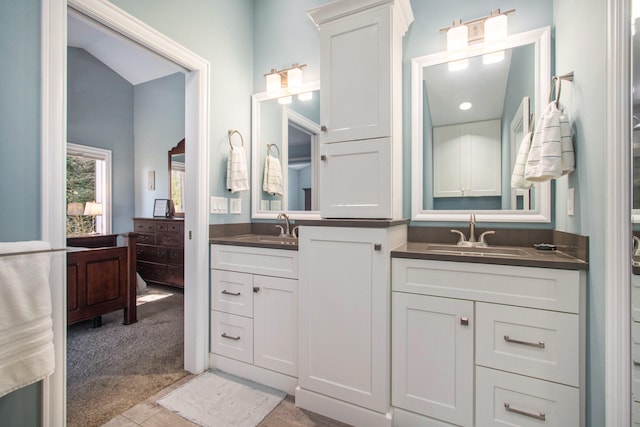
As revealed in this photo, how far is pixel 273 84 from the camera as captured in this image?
96.7 inches

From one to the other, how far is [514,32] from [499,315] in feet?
5.28

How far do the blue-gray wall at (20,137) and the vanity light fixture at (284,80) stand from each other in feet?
4.73

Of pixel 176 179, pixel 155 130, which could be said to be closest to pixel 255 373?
pixel 176 179

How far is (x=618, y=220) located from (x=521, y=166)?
79 cm

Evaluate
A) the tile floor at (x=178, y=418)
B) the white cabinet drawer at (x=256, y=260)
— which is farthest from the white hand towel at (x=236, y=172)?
the tile floor at (x=178, y=418)

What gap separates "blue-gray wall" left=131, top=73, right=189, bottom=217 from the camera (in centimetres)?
Answer: 461

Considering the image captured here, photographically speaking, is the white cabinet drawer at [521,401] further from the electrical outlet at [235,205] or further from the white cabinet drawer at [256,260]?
the electrical outlet at [235,205]

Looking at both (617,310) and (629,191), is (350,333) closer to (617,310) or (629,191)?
(617,310)

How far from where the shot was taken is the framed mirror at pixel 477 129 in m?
1.72

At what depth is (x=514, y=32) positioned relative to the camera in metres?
1.76

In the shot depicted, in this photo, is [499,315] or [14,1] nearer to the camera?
[14,1]

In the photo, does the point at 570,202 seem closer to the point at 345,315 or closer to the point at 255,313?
the point at 345,315

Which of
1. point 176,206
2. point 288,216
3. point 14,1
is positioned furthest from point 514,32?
point 176,206

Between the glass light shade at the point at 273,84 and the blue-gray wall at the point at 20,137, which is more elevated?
the glass light shade at the point at 273,84
